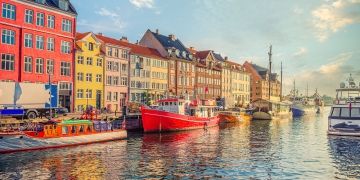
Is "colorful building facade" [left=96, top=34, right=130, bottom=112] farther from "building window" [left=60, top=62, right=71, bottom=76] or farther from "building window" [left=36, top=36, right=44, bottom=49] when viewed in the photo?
"building window" [left=36, top=36, right=44, bottom=49]

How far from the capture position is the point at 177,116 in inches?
2299

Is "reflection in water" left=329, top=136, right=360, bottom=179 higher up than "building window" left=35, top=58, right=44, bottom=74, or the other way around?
"building window" left=35, top=58, right=44, bottom=74

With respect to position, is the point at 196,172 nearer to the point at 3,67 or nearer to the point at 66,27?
the point at 3,67

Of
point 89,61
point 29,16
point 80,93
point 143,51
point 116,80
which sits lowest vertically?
point 80,93

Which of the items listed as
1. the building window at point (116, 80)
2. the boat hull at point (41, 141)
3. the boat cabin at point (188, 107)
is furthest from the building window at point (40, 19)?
the boat hull at point (41, 141)

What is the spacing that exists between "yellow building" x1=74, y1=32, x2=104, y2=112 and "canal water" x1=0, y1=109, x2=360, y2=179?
2599 centimetres

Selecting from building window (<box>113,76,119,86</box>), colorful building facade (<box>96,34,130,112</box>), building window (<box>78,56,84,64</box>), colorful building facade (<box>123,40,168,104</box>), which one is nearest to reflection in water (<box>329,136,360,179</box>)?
colorful building facade (<box>96,34,130,112</box>)

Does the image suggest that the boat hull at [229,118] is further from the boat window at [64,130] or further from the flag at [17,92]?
the boat window at [64,130]

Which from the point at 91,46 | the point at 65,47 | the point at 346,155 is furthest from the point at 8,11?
the point at 346,155

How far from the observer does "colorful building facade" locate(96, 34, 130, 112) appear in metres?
74.8

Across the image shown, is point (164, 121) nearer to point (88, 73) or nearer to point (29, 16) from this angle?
point (88, 73)

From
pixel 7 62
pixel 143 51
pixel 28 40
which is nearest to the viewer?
pixel 7 62

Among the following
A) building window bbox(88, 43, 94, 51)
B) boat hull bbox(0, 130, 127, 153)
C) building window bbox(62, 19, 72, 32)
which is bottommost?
boat hull bbox(0, 130, 127, 153)

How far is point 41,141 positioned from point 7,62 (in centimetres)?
2334
